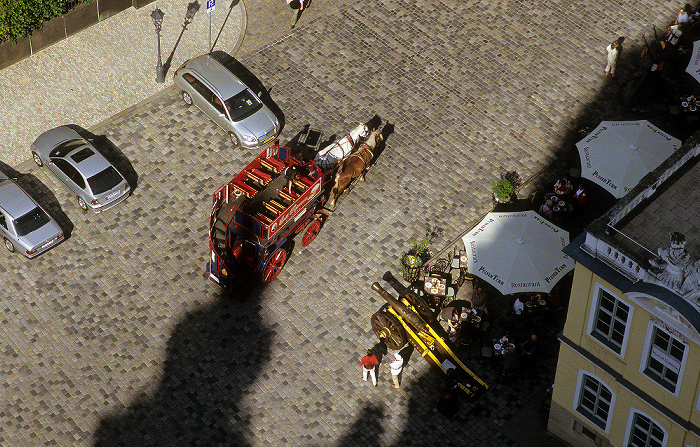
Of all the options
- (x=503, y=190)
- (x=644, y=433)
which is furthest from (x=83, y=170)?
(x=644, y=433)

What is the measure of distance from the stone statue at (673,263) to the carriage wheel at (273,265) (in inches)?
549

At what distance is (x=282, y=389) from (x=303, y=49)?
16.4 meters

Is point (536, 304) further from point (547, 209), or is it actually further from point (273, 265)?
point (273, 265)

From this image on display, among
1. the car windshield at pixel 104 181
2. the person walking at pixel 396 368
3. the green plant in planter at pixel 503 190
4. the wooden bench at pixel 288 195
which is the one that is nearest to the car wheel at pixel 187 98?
the car windshield at pixel 104 181

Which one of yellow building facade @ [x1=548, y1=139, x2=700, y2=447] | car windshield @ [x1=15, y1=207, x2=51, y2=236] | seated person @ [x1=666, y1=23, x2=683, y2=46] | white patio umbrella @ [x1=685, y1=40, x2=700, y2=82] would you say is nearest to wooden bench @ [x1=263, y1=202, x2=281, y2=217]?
car windshield @ [x1=15, y1=207, x2=51, y2=236]

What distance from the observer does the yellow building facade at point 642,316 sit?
21.0 m

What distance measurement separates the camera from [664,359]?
22672mm

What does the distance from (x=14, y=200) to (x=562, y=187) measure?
64.7 ft

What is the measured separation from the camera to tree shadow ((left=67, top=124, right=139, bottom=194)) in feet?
114

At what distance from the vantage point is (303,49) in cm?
3938

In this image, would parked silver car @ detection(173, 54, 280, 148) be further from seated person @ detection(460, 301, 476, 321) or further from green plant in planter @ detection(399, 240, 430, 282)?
seated person @ detection(460, 301, 476, 321)

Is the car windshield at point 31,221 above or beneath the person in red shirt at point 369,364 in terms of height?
above

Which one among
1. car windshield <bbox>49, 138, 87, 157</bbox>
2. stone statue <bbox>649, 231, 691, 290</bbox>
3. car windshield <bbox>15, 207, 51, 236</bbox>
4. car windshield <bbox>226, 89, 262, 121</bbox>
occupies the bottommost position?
car windshield <bbox>15, 207, 51, 236</bbox>

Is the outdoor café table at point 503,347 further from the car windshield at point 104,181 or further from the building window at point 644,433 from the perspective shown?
the car windshield at point 104,181
